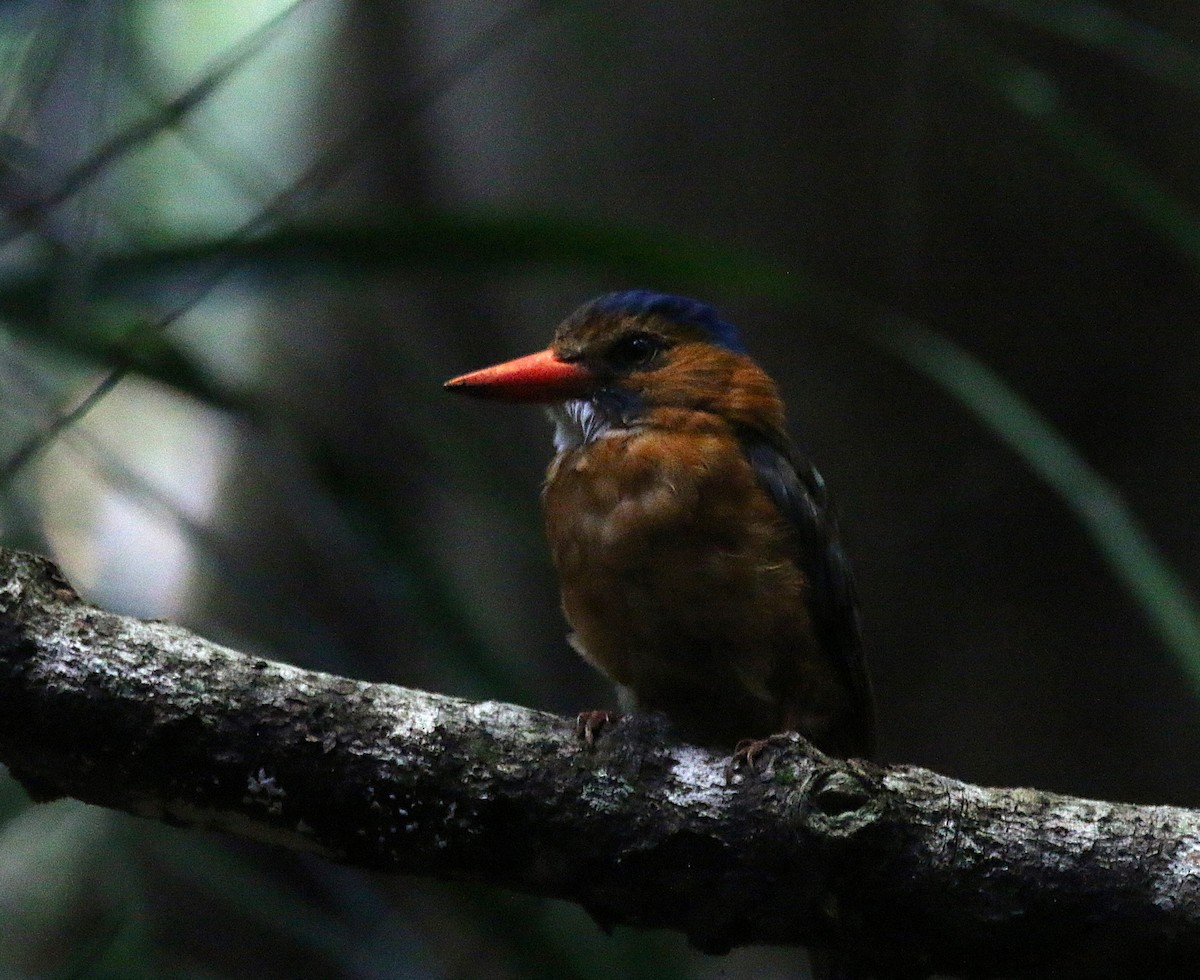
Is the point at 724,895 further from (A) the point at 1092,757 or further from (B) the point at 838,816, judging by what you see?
(A) the point at 1092,757

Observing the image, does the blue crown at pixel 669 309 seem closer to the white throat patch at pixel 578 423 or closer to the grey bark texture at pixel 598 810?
the white throat patch at pixel 578 423

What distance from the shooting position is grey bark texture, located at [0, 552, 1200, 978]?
1558mm

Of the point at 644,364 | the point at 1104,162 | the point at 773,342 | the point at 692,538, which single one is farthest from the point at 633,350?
the point at 773,342

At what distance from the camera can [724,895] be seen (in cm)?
167

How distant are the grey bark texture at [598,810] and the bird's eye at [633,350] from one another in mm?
1037

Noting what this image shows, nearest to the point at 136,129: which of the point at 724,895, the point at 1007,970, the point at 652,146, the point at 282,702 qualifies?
the point at 282,702

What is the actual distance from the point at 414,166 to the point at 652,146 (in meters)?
0.86

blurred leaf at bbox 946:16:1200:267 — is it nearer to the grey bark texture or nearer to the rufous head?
the rufous head

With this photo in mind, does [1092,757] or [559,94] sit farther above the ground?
[559,94]

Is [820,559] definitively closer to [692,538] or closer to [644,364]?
[692,538]

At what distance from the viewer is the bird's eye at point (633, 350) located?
8.76 feet

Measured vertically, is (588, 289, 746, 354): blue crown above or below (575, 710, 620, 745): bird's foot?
above

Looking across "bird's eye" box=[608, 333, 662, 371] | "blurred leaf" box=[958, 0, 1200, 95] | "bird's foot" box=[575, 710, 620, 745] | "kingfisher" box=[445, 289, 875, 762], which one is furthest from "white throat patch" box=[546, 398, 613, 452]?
"blurred leaf" box=[958, 0, 1200, 95]

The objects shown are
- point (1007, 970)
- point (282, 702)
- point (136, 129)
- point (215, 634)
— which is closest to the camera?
point (282, 702)
